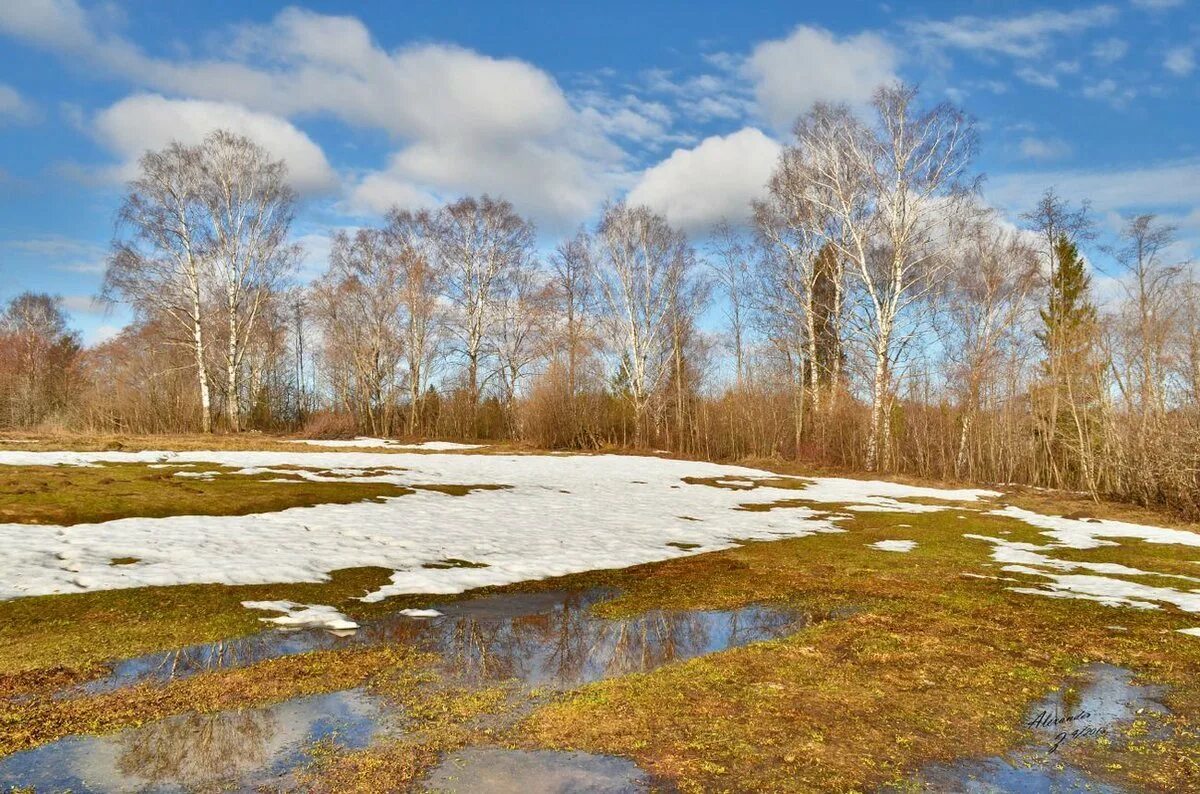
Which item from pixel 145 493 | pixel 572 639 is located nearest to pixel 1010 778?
pixel 572 639

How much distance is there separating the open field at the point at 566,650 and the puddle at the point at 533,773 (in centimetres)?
2

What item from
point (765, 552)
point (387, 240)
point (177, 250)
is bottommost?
point (765, 552)

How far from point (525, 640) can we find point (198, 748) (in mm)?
2558

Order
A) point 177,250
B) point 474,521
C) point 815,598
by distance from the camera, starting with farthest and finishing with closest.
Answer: point 177,250, point 474,521, point 815,598

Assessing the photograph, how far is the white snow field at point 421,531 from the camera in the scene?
277 inches

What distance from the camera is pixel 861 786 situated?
318 cm

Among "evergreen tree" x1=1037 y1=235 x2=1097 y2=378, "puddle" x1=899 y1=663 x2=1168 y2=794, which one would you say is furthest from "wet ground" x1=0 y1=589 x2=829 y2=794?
"evergreen tree" x1=1037 y1=235 x2=1097 y2=378

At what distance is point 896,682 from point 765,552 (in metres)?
5.07

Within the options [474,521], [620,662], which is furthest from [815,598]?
[474,521]

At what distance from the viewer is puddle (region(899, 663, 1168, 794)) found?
10.6ft

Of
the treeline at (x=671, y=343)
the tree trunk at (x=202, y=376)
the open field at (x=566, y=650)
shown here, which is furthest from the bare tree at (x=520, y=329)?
the open field at (x=566, y=650)

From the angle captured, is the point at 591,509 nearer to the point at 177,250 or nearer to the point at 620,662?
the point at 620,662

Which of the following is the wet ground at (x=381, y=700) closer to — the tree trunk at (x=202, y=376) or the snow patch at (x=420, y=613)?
the snow patch at (x=420, y=613)

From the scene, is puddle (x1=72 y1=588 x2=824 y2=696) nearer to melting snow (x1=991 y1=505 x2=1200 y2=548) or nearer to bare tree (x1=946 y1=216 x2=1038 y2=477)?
melting snow (x1=991 y1=505 x2=1200 y2=548)
